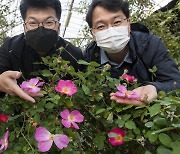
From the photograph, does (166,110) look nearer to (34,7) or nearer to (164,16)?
(34,7)

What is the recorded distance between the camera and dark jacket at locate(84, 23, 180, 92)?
1.29 meters

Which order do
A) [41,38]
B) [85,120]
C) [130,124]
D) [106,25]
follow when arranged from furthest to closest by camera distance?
[106,25] → [41,38] → [85,120] → [130,124]

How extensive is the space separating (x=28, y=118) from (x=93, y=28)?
721 millimetres

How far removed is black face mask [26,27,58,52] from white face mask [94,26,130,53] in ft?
0.66

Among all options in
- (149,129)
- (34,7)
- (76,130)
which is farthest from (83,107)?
(34,7)

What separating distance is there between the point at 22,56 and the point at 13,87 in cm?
56

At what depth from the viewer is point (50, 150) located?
35.5 inches

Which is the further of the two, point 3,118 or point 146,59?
point 146,59

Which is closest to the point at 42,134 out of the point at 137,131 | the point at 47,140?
the point at 47,140

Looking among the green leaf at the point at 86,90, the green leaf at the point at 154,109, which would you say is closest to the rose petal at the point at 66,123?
the green leaf at the point at 86,90

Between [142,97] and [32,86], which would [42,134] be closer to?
[32,86]

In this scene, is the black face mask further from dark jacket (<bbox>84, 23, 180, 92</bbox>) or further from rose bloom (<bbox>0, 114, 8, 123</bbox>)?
rose bloom (<bbox>0, 114, 8, 123</bbox>)

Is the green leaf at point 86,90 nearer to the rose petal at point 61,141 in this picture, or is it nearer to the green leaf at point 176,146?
the rose petal at point 61,141

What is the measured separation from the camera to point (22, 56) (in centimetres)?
148
